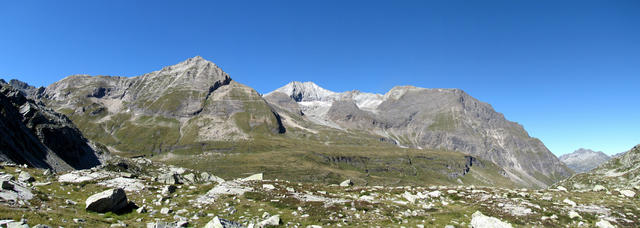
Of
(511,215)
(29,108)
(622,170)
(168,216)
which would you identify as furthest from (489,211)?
(29,108)

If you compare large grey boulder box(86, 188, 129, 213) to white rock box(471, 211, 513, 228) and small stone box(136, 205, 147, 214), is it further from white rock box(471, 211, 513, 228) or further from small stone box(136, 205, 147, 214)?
white rock box(471, 211, 513, 228)

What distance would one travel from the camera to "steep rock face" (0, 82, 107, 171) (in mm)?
63394

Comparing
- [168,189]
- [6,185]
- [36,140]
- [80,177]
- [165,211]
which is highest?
[36,140]

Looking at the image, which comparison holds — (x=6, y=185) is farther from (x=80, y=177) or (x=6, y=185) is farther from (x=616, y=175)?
(x=616, y=175)

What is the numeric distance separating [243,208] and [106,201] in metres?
9.18

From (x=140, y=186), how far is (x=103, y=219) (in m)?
11.1

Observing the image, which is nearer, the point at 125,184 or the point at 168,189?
the point at 168,189

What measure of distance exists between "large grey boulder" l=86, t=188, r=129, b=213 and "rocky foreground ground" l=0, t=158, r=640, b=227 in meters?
0.05

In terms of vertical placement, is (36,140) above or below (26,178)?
above

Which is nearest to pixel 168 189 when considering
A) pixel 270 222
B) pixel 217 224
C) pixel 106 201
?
pixel 106 201

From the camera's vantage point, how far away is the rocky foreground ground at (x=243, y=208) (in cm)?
1731

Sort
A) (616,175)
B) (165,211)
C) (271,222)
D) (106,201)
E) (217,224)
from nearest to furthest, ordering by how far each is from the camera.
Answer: (217,224), (106,201), (271,222), (165,211), (616,175)

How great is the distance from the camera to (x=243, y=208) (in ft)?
77.8

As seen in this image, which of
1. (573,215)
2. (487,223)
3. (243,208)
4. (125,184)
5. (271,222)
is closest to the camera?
(271,222)
